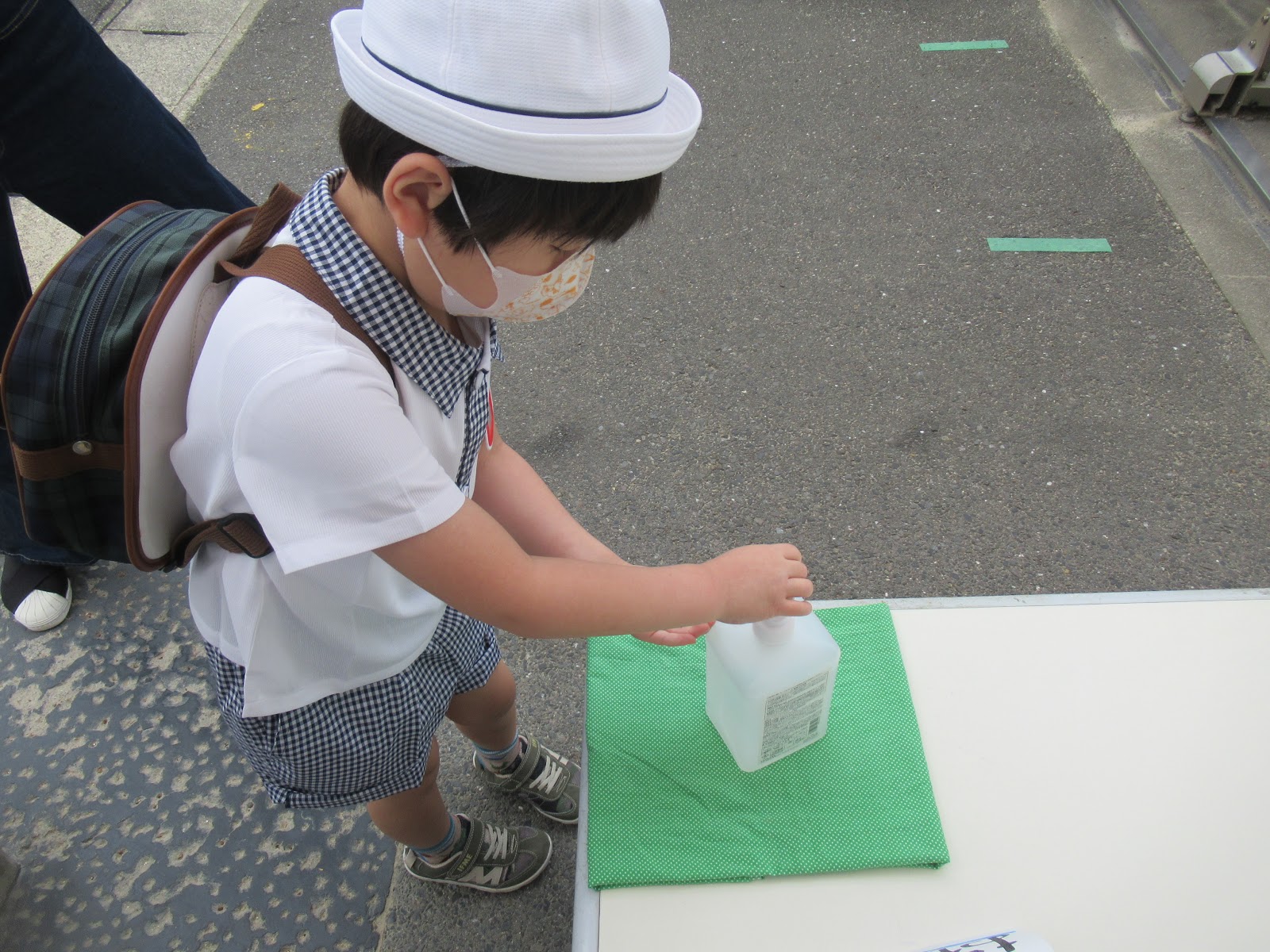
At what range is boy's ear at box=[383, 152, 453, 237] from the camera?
2.42 feet

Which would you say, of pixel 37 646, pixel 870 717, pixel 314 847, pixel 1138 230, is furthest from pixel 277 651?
pixel 1138 230

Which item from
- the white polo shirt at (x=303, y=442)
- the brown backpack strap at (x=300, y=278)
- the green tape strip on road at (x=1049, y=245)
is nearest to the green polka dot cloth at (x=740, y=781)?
the white polo shirt at (x=303, y=442)

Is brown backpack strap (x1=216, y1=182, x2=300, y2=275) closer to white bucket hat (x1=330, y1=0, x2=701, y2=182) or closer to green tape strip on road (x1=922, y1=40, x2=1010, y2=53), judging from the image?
white bucket hat (x1=330, y1=0, x2=701, y2=182)

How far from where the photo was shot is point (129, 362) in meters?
0.84

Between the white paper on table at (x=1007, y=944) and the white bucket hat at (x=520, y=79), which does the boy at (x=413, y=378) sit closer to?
the white bucket hat at (x=520, y=79)

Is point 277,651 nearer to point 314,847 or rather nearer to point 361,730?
point 361,730

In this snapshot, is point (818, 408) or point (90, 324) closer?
point (90, 324)

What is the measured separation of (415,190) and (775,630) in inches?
22.7

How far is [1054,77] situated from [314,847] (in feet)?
13.0

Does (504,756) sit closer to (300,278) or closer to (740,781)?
(740,781)

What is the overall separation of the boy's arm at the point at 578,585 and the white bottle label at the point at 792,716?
94 mm

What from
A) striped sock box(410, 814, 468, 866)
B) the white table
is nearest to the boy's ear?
the white table

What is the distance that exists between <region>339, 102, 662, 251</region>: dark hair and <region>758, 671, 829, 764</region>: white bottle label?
537 mm

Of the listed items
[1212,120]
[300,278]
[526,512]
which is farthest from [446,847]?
[1212,120]
